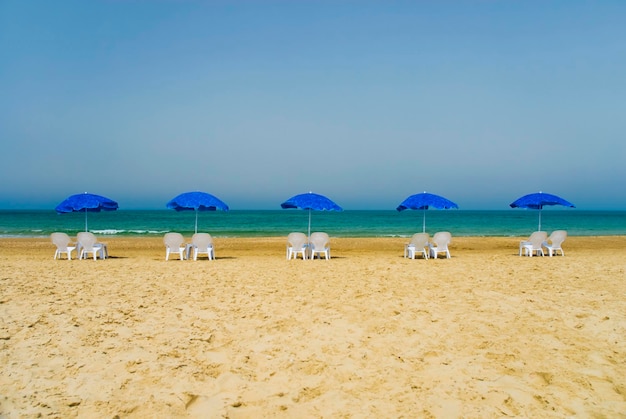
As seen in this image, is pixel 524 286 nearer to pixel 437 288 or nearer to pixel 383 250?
pixel 437 288

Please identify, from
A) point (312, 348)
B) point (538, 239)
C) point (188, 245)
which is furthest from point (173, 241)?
point (538, 239)

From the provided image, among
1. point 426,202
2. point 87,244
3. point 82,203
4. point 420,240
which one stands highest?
point 426,202

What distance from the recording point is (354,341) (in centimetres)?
550

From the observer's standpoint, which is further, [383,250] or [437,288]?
[383,250]

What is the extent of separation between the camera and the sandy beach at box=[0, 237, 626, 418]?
403cm

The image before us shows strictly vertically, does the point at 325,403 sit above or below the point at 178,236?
below

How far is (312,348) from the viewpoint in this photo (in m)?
5.29

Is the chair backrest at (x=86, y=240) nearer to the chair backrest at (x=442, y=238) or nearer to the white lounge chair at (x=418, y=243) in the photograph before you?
the white lounge chair at (x=418, y=243)

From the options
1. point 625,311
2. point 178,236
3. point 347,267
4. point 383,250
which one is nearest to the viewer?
point 625,311

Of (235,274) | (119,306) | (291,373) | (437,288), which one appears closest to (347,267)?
(235,274)

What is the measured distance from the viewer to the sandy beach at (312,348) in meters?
4.03

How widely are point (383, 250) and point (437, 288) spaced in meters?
10.2

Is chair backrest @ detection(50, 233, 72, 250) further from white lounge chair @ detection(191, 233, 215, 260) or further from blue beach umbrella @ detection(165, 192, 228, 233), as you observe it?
white lounge chair @ detection(191, 233, 215, 260)

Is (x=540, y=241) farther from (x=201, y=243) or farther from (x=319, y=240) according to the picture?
(x=201, y=243)
